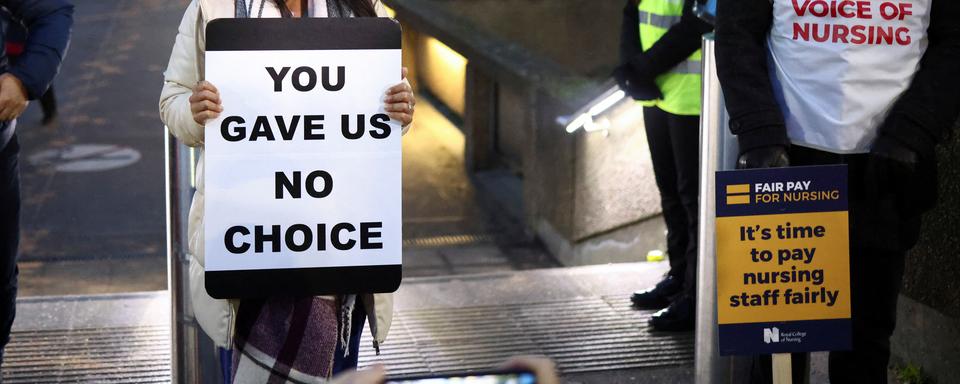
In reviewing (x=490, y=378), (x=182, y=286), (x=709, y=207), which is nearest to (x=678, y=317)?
(x=709, y=207)

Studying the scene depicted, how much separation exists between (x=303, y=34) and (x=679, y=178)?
2.57 m

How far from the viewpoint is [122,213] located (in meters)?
8.81

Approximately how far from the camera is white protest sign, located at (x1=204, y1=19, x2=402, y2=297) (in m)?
3.07

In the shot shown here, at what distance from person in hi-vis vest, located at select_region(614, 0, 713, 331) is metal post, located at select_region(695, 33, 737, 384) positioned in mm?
1228

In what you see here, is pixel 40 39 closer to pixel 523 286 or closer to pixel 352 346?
pixel 352 346

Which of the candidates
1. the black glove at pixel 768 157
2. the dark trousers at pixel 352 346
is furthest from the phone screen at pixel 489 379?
the black glove at pixel 768 157

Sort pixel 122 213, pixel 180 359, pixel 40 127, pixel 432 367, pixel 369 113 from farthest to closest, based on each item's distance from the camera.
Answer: pixel 40 127 → pixel 122 213 → pixel 432 367 → pixel 180 359 → pixel 369 113

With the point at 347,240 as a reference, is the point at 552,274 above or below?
below

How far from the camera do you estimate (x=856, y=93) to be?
3559 mm

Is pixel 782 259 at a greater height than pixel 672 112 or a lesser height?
greater

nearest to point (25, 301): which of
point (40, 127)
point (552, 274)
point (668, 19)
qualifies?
point (552, 274)

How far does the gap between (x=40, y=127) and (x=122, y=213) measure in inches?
83.0

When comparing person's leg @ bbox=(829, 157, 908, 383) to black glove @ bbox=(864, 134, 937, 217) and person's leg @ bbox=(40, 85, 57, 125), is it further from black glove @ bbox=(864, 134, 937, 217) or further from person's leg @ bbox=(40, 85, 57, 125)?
person's leg @ bbox=(40, 85, 57, 125)

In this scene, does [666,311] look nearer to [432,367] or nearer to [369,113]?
[432,367]
